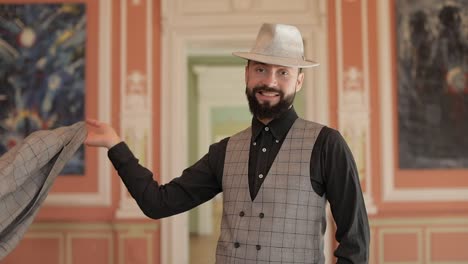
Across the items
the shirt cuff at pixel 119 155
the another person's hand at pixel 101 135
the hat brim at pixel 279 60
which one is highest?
the hat brim at pixel 279 60

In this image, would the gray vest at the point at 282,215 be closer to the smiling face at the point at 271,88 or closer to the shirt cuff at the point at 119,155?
the smiling face at the point at 271,88

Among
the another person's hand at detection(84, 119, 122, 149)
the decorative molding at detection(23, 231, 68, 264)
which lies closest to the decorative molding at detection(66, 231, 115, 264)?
the decorative molding at detection(23, 231, 68, 264)

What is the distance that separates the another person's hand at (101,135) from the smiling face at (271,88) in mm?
580

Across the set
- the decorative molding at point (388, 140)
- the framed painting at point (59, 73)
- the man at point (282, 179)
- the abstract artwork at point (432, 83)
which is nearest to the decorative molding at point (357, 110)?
the decorative molding at point (388, 140)

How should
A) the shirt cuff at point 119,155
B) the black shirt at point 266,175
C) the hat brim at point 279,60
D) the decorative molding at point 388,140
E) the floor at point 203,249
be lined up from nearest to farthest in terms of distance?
the black shirt at point 266,175 → the hat brim at point 279,60 → the shirt cuff at point 119,155 → the decorative molding at point 388,140 → the floor at point 203,249

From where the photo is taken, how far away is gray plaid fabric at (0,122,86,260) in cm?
200

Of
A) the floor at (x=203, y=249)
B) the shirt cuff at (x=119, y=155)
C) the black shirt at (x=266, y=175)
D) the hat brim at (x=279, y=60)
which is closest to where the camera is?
the black shirt at (x=266, y=175)

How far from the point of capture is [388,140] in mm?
3812

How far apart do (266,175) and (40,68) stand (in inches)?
112

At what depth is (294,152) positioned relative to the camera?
1698 millimetres

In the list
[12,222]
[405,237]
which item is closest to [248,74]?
[12,222]

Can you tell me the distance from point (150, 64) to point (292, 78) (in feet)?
7.68

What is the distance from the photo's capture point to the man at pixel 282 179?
1.60 m

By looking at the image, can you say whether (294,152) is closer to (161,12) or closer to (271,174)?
(271,174)
